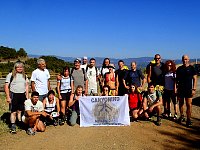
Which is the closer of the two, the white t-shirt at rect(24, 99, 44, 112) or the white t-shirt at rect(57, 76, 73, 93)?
the white t-shirt at rect(24, 99, 44, 112)

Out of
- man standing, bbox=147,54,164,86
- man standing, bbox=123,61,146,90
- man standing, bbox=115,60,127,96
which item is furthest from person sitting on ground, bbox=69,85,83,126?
man standing, bbox=147,54,164,86

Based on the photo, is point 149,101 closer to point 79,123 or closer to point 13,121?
point 79,123

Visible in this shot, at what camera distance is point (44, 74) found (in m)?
9.31

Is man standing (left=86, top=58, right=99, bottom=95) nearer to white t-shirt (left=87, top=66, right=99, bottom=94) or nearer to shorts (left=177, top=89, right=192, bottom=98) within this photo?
white t-shirt (left=87, top=66, right=99, bottom=94)

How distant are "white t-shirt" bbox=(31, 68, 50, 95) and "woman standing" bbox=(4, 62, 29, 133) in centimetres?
32

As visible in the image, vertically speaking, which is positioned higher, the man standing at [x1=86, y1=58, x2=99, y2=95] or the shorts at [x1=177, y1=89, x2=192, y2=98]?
the man standing at [x1=86, y1=58, x2=99, y2=95]

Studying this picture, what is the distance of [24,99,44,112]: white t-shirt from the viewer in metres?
8.73

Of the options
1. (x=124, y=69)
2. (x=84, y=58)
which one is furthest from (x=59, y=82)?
(x=124, y=69)

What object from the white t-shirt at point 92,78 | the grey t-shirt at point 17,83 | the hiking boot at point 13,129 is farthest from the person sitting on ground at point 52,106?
the white t-shirt at point 92,78

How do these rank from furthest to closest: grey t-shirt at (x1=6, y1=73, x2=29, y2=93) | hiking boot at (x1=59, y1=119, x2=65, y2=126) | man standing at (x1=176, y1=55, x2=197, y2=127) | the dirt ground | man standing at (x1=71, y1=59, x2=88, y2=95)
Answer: man standing at (x1=71, y1=59, x2=88, y2=95), hiking boot at (x1=59, y1=119, x2=65, y2=126), man standing at (x1=176, y1=55, x2=197, y2=127), grey t-shirt at (x1=6, y1=73, x2=29, y2=93), the dirt ground

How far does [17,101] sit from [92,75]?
9.04 feet

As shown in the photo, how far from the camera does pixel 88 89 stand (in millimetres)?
10477

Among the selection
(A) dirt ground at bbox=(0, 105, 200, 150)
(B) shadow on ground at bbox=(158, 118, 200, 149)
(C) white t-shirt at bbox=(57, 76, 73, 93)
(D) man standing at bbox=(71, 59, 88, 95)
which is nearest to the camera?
(A) dirt ground at bbox=(0, 105, 200, 150)

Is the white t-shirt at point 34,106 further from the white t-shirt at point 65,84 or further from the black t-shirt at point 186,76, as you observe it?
the black t-shirt at point 186,76
